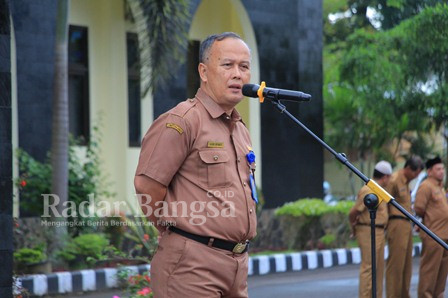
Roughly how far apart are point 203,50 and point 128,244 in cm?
1017

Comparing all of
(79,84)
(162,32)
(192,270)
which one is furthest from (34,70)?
(192,270)

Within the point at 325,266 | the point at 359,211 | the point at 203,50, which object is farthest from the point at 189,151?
the point at 325,266

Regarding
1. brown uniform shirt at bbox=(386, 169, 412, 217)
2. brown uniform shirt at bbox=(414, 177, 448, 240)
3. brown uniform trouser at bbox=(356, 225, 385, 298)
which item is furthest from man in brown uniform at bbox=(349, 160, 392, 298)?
brown uniform shirt at bbox=(414, 177, 448, 240)

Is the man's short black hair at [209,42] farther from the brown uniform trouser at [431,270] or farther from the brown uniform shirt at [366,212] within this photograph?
the brown uniform trouser at [431,270]

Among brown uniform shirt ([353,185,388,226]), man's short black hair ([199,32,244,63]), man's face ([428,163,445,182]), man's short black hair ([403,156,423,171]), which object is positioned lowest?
brown uniform shirt ([353,185,388,226])

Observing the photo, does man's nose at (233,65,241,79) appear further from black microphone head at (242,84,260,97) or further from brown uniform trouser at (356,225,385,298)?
brown uniform trouser at (356,225,385,298)

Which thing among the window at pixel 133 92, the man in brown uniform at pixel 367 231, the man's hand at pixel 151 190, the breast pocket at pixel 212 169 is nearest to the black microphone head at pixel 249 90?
the breast pocket at pixel 212 169

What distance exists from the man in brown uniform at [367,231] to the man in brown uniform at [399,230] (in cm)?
28

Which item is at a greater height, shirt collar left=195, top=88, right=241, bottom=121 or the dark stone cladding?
the dark stone cladding

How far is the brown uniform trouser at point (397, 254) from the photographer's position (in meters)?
10.1

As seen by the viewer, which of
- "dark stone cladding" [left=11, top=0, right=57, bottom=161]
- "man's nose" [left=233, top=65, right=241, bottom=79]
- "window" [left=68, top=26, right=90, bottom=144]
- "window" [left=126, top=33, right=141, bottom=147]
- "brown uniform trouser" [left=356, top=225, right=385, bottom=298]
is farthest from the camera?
"window" [left=126, top=33, right=141, bottom=147]

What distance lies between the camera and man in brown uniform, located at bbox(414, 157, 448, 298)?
10211 mm

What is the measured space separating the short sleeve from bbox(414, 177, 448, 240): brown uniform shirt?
20.0ft

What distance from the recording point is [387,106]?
17.2 metres
